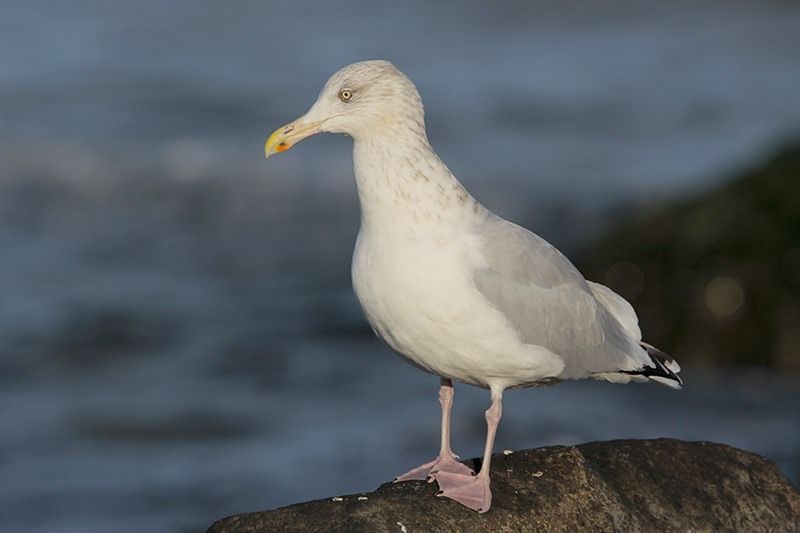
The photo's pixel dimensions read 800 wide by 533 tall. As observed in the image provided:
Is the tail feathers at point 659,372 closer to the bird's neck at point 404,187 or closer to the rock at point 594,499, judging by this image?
the rock at point 594,499

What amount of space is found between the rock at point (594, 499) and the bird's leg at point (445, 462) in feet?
0.48

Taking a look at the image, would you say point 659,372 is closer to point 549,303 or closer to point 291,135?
point 549,303

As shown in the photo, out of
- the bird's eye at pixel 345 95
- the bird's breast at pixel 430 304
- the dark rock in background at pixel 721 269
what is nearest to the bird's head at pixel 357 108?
the bird's eye at pixel 345 95

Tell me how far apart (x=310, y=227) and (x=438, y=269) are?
47.1ft

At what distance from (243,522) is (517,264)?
1763 mm

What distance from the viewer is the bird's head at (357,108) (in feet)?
21.5

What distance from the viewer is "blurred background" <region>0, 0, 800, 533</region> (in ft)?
41.0

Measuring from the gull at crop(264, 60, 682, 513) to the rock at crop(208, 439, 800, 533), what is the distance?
0.17 meters

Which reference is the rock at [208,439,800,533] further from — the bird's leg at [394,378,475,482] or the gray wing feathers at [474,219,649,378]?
the gray wing feathers at [474,219,649,378]

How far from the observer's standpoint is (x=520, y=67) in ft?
93.1

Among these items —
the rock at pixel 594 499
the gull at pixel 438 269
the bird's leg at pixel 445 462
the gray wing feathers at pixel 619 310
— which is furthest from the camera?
the gray wing feathers at pixel 619 310

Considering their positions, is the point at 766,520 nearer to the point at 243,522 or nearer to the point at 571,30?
the point at 243,522

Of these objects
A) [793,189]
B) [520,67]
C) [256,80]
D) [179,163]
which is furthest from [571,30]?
[793,189]

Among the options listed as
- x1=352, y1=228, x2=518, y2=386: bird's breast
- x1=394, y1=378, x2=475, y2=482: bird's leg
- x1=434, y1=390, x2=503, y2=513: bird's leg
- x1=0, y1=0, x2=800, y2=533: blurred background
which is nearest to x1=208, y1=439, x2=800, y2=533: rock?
x1=434, y1=390, x2=503, y2=513: bird's leg
